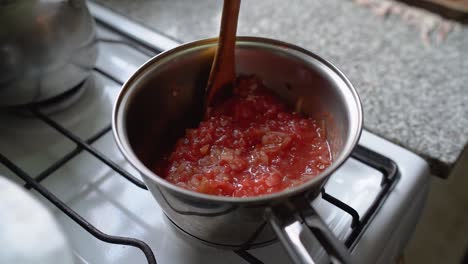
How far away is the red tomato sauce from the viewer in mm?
469

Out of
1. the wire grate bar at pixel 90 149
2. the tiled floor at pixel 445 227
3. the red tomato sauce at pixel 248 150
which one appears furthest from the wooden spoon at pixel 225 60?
the tiled floor at pixel 445 227

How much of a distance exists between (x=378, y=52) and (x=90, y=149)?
1.73 feet

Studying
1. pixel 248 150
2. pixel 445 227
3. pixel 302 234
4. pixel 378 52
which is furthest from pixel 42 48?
pixel 445 227

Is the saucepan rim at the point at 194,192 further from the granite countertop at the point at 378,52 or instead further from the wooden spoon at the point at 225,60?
the granite countertop at the point at 378,52

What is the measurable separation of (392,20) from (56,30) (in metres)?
0.63

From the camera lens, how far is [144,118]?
0.52 m

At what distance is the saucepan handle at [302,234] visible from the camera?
350mm

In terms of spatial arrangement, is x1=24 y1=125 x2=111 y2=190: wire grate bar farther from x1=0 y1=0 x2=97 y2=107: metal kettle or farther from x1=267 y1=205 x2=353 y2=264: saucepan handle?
x1=267 y1=205 x2=353 y2=264: saucepan handle

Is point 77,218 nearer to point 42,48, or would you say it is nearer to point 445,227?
point 42,48

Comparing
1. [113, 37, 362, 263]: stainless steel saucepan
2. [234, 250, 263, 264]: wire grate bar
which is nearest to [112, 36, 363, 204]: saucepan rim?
[113, 37, 362, 263]: stainless steel saucepan

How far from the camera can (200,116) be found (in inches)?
23.4

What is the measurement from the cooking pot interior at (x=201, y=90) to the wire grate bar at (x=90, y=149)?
27 mm

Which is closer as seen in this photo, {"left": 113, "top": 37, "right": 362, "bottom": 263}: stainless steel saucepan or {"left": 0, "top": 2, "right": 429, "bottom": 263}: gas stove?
{"left": 113, "top": 37, "right": 362, "bottom": 263}: stainless steel saucepan

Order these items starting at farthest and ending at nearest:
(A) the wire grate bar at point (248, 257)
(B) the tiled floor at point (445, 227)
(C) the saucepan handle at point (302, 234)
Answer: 1. (B) the tiled floor at point (445, 227)
2. (A) the wire grate bar at point (248, 257)
3. (C) the saucepan handle at point (302, 234)
